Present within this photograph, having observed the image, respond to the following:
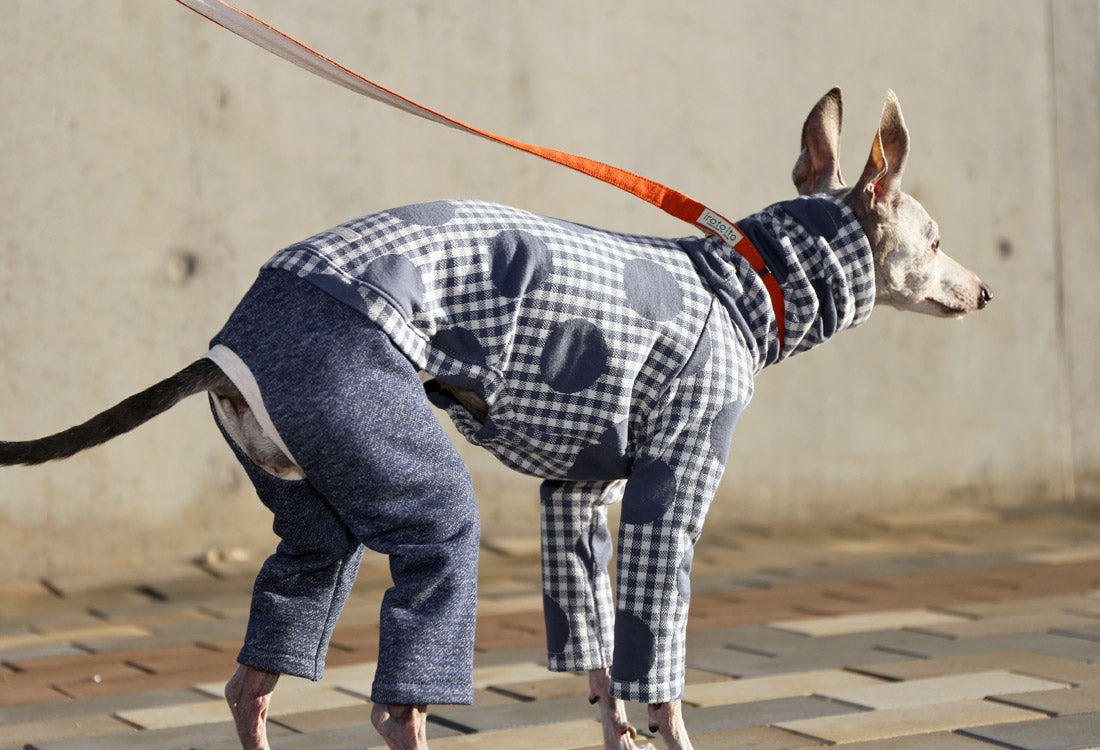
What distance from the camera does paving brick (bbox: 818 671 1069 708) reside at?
2.88 m

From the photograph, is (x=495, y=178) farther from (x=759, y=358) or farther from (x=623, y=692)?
(x=623, y=692)

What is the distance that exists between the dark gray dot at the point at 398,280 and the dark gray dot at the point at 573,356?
0.74 ft

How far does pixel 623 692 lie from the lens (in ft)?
6.96

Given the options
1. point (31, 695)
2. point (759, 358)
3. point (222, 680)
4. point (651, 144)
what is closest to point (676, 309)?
point (759, 358)

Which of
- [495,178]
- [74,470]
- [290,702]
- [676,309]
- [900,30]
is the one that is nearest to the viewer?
[676,309]

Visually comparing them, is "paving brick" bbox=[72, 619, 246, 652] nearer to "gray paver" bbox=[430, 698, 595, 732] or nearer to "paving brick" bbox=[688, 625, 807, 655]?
"gray paver" bbox=[430, 698, 595, 732]

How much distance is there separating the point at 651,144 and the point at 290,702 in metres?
3.15

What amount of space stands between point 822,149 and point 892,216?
0.84ft

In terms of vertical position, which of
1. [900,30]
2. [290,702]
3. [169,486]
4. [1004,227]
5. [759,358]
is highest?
[900,30]

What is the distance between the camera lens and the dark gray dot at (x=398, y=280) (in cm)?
189

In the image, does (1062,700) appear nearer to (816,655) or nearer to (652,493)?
(816,655)

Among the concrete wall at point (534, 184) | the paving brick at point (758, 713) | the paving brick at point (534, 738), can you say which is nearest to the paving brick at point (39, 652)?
the concrete wall at point (534, 184)

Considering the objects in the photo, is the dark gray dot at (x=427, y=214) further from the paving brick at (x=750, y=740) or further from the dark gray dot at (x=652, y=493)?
the paving brick at (x=750, y=740)

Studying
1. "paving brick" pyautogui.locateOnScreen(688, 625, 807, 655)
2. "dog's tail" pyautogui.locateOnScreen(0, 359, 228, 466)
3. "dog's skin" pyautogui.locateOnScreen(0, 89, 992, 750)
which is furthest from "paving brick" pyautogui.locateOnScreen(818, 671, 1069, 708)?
"dog's tail" pyautogui.locateOnScreen(0, 359, 228, 466)
